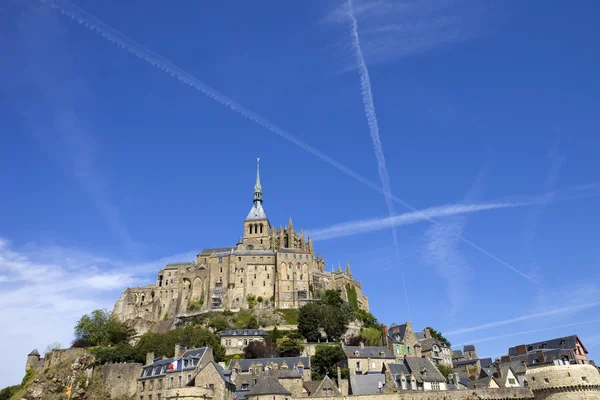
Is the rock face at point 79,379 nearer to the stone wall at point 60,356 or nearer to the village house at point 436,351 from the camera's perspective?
the stone wall at point 60,356

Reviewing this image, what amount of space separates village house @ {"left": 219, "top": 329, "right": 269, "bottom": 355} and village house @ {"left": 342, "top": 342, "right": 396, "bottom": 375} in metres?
16.0

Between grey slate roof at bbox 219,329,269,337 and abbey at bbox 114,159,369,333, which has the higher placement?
abbey at bbox 114,159,369,333

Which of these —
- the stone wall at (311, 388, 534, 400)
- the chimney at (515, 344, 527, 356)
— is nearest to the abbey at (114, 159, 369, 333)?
the chimney at (515, 344, 527, 356)

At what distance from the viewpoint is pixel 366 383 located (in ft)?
182

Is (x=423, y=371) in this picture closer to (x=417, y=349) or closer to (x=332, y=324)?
(x=417, y=349)

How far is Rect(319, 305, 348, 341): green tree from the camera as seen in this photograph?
259 ft

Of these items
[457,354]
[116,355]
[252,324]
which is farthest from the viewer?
[252,324]

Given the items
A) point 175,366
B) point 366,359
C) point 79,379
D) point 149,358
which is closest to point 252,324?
point 149,358

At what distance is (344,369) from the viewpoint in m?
62.6

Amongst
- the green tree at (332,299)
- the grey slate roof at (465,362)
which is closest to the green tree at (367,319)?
the green tree at (332,299)

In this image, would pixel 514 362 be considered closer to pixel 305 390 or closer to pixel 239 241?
pixel 305 390

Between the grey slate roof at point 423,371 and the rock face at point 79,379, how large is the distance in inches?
1157

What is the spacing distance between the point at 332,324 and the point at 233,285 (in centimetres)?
2573

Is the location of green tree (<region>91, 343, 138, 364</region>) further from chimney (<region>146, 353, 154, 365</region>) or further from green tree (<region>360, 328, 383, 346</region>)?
green tree (<region>360, 328, 383, 346</region>)
